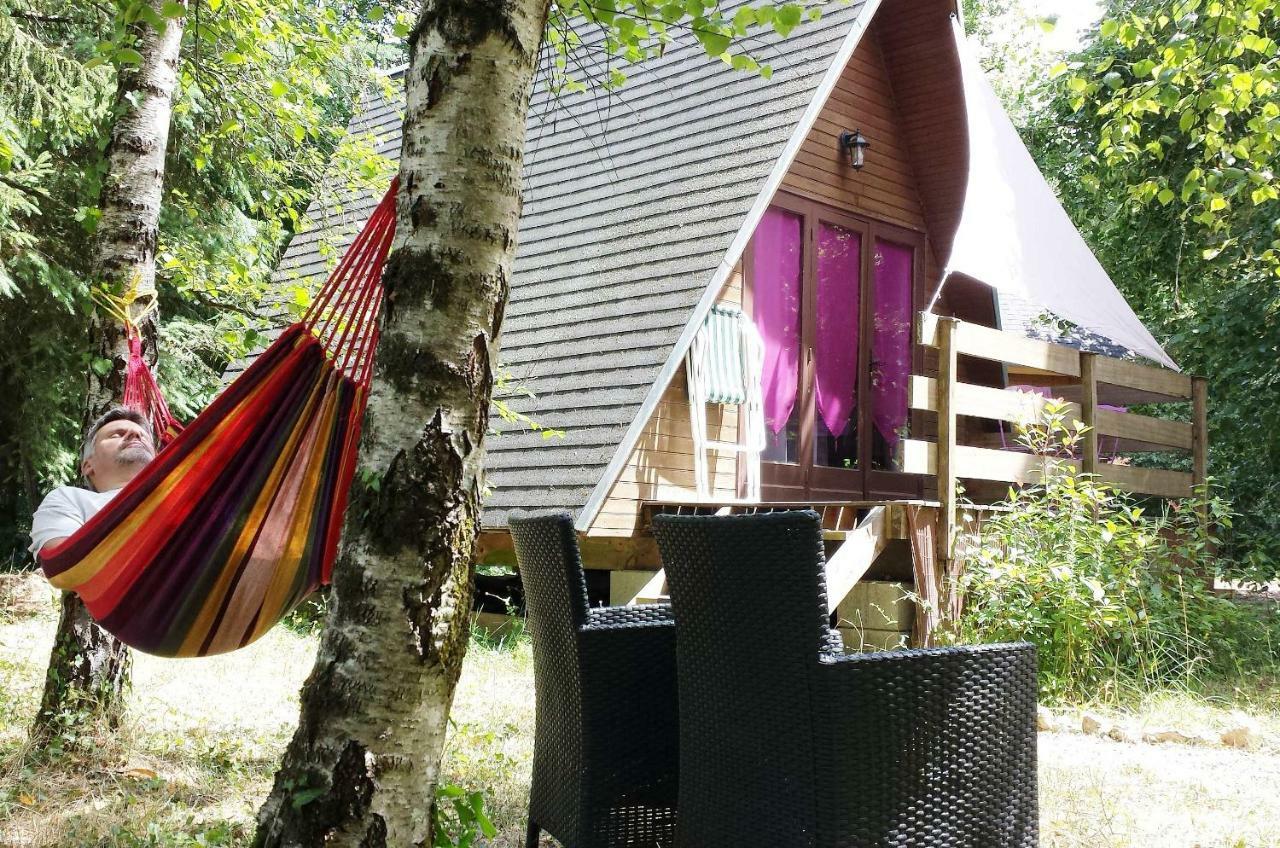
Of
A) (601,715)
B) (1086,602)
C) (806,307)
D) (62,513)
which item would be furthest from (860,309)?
(62,513)

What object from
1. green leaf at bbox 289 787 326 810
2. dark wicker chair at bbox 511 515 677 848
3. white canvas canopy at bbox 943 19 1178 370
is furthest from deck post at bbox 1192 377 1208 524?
green leaf at bbox 289 787 326 810

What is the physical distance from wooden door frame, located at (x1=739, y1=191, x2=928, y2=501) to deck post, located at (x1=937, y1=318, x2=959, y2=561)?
1417mm

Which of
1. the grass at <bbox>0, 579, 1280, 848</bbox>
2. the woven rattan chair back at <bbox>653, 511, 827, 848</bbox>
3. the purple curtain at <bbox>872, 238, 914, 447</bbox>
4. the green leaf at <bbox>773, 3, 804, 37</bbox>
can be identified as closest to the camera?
the woven rattan chair back at <bbox>653, 511, 827, 848</bbox>

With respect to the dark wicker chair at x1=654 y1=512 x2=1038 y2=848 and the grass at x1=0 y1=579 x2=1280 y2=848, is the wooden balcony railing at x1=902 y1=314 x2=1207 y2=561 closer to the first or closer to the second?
the grass at x1=0 y1=579 x2=1280 y2=848

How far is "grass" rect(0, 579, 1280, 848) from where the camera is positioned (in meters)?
3.10

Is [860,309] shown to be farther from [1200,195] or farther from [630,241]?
[1200,195]

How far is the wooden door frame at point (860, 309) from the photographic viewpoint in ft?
23.8

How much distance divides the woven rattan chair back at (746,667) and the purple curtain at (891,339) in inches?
225

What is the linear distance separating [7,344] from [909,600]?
7.71 meters

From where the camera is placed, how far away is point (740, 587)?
2.12 metres

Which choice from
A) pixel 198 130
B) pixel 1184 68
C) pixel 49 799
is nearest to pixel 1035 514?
pixel 1184 68

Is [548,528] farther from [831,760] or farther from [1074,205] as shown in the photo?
[1074,205]

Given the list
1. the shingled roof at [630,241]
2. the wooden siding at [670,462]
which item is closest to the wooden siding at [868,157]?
the shingled roof at [630,241]

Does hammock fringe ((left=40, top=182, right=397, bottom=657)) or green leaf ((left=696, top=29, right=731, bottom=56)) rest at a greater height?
green leaf ((left=696, top=29, right=731, bottom=56))
